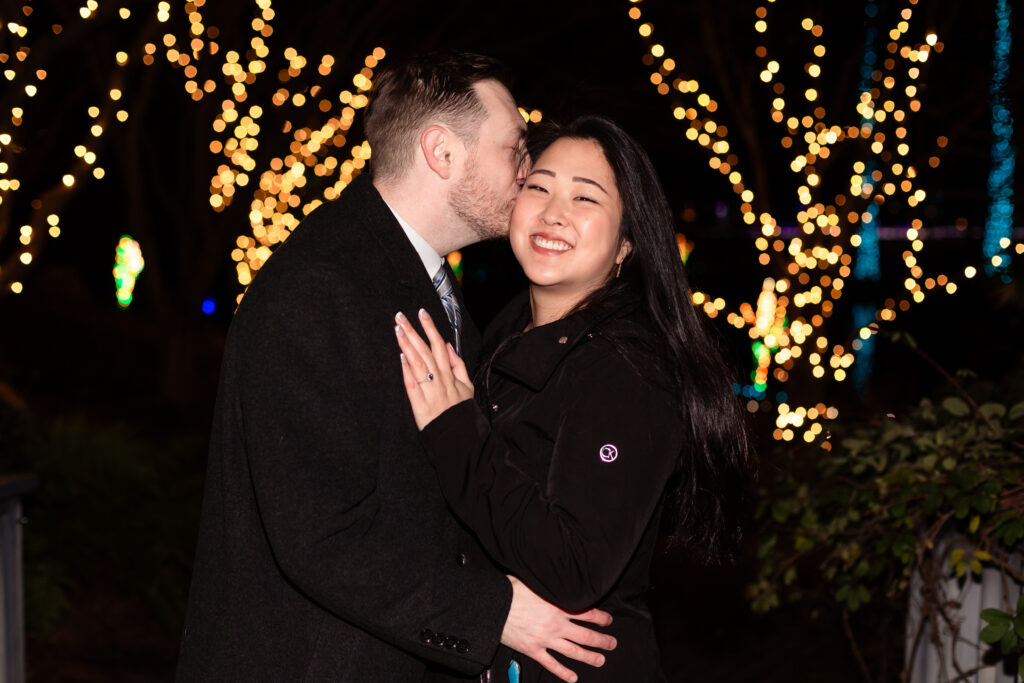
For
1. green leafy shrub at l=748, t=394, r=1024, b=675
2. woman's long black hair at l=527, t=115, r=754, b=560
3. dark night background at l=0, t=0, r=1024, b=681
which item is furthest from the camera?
dark night background at l=0, t=0, r=1024, b=681

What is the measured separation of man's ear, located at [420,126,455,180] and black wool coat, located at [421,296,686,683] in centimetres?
48

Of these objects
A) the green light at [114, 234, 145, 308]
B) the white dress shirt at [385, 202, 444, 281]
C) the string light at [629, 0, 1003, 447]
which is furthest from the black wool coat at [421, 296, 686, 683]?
the green light at [114, 234, 145, 308]

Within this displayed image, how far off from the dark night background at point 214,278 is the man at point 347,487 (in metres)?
0.70

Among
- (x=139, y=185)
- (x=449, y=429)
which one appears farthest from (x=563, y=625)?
(x=139, y=185)

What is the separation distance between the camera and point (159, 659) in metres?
6.33

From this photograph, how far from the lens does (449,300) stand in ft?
9.43

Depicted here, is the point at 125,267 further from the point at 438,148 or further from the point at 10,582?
the point at 438,148

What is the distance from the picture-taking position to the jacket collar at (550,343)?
8.61ft

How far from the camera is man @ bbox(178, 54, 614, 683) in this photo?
7.32 ft

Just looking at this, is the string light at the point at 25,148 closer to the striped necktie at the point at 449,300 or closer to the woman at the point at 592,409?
the striped necktie at the point at 449,300

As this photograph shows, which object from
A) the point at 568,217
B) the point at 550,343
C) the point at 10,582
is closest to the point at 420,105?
the point at 568,217

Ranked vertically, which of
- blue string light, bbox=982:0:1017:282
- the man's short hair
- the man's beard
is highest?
blue string light, bbox=982:0:1017:282

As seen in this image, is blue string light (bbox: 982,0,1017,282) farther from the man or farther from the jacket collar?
the man

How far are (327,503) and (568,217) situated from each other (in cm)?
103
